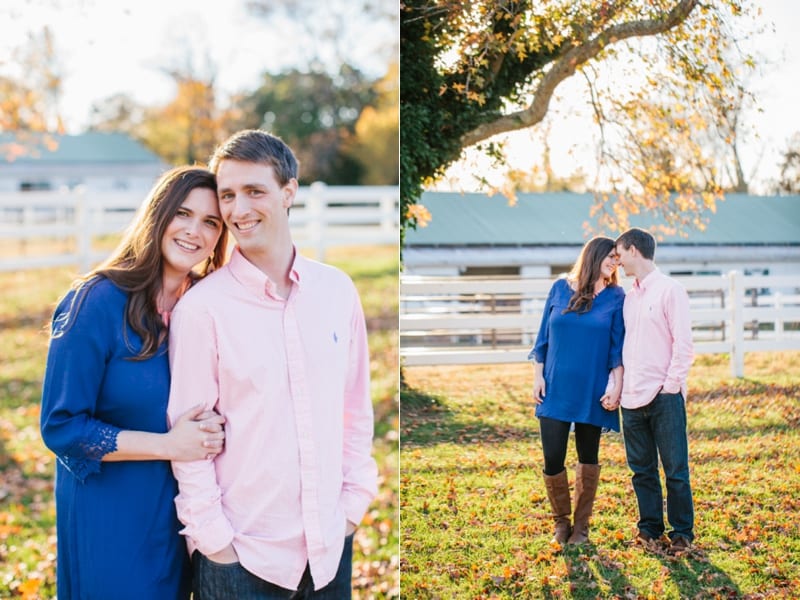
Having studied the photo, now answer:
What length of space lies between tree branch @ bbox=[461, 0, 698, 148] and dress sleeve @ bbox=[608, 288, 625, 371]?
66 cm

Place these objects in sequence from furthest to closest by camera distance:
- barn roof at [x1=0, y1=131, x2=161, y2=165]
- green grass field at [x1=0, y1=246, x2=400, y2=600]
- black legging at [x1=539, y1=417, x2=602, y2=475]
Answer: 1. barn roof at [x1=0, y1=131, x2=161, y2=165]
2. green grass field at [x1=0, y1=246, x2=400, y2=600]
3. black legging at [x1=539, y1=417, x2=602, y2=475]

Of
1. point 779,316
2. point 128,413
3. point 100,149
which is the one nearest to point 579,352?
point 779,316

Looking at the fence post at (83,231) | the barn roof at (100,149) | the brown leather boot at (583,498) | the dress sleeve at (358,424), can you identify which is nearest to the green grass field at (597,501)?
the brown leather boot at (583,498)

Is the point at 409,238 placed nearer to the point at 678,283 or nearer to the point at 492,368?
the point at 492,368

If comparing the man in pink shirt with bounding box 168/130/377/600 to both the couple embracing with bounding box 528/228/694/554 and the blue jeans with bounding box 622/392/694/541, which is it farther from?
the blue jeans with bounding box 622/392/694/541

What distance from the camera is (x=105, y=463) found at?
5.88 feet

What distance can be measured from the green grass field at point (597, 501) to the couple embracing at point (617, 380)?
4cm

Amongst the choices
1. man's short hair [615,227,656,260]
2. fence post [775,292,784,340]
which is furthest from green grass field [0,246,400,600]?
fence post [775,292,784,340]

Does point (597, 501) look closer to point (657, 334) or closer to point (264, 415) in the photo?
point (657, 334)

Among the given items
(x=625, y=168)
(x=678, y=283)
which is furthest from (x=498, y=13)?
(x=678, y=283)

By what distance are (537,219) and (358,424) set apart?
3.38 feet

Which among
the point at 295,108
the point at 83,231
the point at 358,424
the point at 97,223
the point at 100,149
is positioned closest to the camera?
the point at 358,424

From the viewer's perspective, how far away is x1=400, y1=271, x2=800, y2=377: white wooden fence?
8.52 ft

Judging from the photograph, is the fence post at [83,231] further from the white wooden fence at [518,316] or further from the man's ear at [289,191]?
the man's ear at [289,191]
